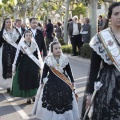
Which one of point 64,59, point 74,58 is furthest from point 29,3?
point 64,59

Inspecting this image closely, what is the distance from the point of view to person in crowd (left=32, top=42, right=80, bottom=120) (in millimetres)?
6113

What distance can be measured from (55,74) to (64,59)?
11.3 inches

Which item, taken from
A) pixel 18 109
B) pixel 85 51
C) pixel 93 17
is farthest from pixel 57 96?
pixel 93 17

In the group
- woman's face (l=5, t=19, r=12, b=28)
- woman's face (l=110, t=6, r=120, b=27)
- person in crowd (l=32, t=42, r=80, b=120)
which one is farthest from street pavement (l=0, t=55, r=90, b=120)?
woman's face (l=110, t=6, r=120, b=27)

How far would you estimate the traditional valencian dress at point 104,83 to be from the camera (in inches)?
144

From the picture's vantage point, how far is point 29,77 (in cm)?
815

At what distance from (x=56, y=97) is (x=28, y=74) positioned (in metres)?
2.12

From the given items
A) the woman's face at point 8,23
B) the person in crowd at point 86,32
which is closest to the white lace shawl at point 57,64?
the woman's face at point 8,23

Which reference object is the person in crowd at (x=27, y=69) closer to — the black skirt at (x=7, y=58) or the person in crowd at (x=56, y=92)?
the black skirt at (x=7, y=58)

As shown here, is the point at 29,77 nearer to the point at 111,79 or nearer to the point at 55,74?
the point at 55,74

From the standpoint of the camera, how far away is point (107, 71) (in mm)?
→ 3729

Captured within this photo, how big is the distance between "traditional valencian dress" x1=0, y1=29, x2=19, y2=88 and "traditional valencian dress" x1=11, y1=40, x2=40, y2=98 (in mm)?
1202

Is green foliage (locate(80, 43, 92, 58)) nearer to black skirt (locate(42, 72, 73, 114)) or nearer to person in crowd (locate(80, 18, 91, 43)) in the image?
person in crowd (locate(80, 18, 91, 43))

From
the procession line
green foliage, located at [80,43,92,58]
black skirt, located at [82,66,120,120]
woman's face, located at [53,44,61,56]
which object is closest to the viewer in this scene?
black skirt, located at [82,66,120,120]
